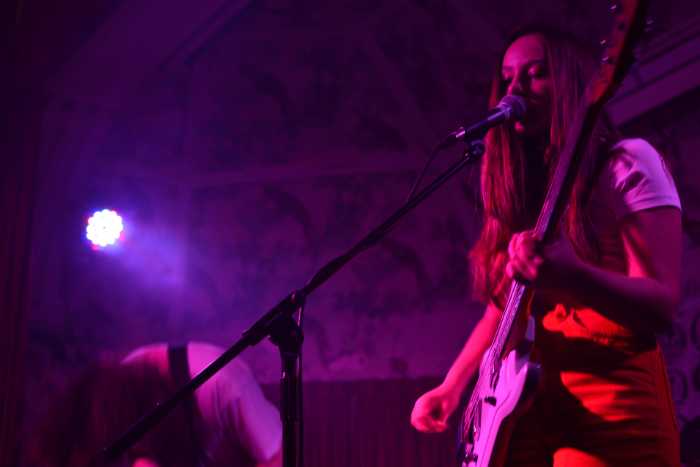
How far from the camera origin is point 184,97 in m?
4.51

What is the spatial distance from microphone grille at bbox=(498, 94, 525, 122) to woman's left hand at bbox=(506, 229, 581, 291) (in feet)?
1.40

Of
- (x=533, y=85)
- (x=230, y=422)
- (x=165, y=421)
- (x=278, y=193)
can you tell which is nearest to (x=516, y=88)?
(x=533, y=85)

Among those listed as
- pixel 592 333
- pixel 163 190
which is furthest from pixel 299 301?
pixel 163 190

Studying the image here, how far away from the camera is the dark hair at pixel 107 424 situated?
1.96 metres

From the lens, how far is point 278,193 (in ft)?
16.1

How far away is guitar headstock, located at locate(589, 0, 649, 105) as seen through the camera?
3.24 ft

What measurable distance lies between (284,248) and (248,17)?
1758 mm

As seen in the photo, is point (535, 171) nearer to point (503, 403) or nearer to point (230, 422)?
point (503, 403)

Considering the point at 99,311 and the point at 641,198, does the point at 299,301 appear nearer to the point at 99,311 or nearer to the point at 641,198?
the point at 641,198

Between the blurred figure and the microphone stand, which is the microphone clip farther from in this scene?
the blurred figure

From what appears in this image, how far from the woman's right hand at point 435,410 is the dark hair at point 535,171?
26 centimetres

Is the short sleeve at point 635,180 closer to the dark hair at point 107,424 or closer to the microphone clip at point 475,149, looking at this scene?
the microphone clip at point 475,149

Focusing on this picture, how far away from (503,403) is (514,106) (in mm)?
661

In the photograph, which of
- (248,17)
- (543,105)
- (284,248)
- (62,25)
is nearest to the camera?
(543,105)
